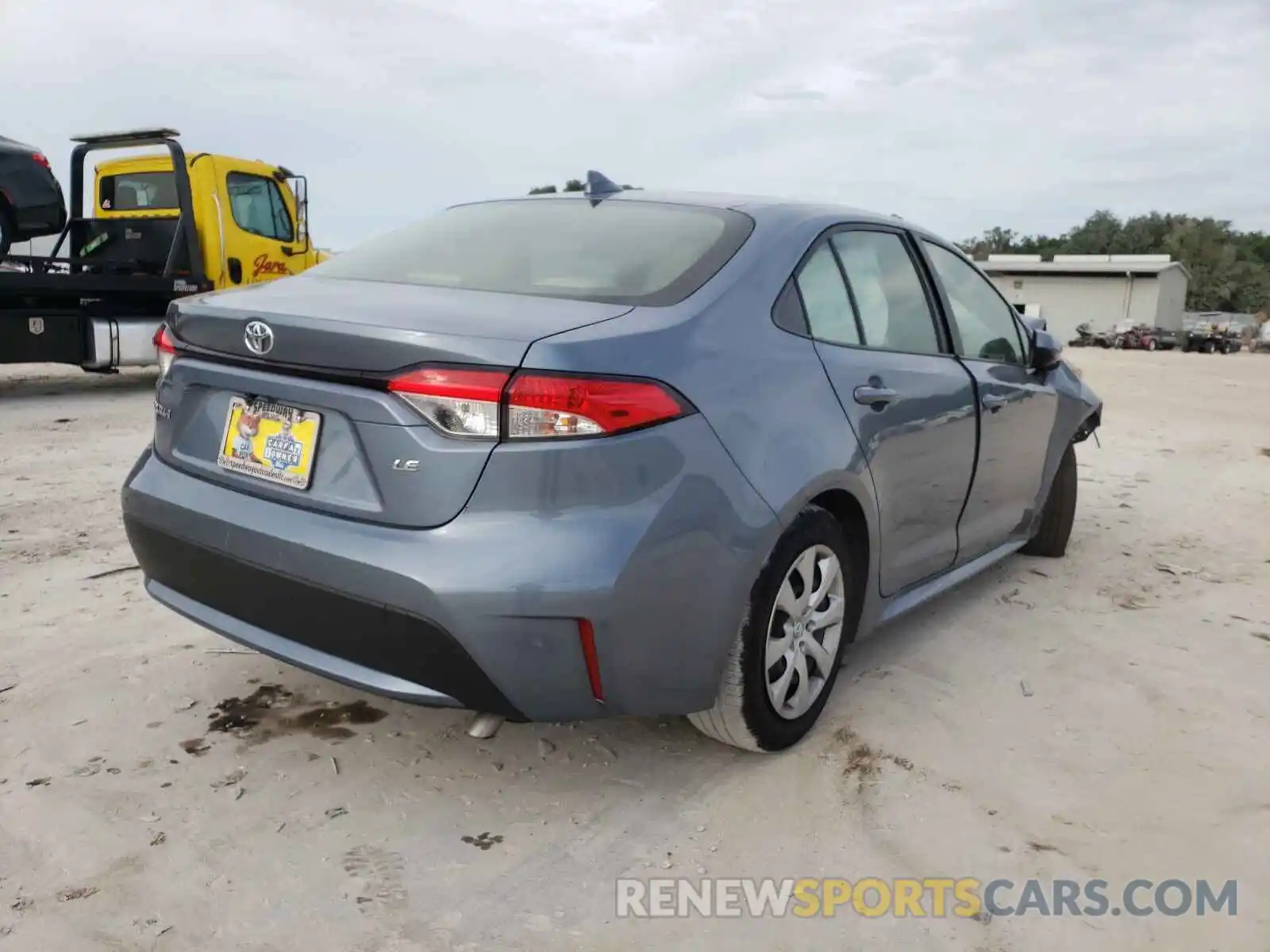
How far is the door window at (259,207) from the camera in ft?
36.2

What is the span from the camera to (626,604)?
2.29m

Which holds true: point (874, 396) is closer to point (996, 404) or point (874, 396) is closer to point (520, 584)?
point (996, 404)

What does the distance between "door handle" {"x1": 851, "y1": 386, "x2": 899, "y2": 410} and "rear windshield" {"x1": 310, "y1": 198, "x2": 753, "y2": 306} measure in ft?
1.83

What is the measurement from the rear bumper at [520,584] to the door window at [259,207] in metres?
9.47

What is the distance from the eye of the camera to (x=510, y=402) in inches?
87.2

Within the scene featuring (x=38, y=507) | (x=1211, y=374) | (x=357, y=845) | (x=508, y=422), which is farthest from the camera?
(x=1211, y=374)

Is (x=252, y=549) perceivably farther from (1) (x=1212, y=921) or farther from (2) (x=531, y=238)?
(1) (x=1212, y=921)

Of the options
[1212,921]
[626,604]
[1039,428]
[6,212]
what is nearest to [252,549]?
[626,604]

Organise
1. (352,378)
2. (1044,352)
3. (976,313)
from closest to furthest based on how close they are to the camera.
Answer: (352,378), (976,313), (1044,352)

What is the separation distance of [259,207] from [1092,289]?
48.0 meters

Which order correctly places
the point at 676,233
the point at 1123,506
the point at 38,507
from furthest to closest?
the point at 1123,506 < the point at 38,507 < the point at 676,233

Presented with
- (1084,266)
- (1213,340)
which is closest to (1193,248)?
(1084,266)

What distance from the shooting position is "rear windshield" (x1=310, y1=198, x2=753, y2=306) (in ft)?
8.89

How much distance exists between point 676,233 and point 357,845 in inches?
71.6
